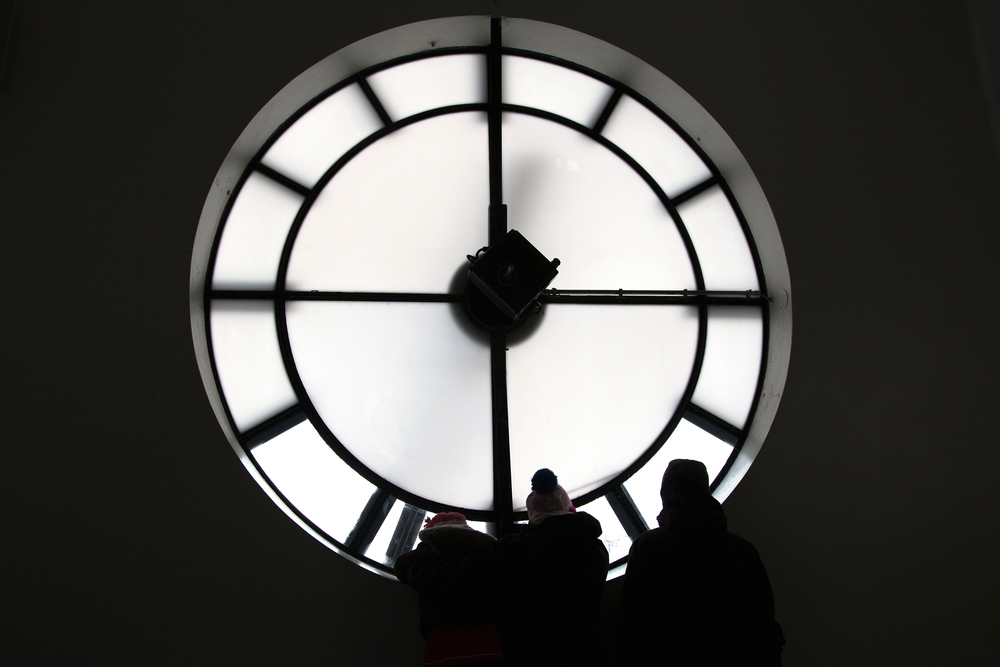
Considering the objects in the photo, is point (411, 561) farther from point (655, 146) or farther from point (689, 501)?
point (655, 146)

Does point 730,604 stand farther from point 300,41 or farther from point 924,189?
point 300,41

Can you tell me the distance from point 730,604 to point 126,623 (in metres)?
1.65

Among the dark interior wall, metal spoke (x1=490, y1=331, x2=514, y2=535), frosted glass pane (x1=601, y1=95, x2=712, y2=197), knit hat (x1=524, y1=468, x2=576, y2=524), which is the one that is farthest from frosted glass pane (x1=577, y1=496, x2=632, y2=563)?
frosted glass pane (x1=601, y1=95, x2=712, y2=197)

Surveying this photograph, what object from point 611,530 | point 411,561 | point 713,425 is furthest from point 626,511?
point 411,561

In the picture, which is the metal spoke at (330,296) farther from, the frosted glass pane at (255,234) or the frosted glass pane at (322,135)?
the frosted glass pane at (322,135)

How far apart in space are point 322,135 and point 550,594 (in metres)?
1.82

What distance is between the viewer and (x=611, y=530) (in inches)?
90.0

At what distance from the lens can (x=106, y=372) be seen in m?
1.78

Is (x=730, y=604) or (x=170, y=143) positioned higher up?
(x=170, y=143)

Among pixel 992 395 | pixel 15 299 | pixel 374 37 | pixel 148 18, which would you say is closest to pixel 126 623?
pixel 15 299

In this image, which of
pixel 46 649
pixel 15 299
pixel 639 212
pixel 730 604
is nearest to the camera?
pixel 730 604

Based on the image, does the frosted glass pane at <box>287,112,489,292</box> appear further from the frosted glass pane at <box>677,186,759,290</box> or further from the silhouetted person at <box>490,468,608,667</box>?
the silhouetted person at <box>490,468,608,667</box>

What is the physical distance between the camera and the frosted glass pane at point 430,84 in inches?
91.4

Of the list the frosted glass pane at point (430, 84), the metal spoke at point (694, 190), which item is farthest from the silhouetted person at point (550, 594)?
the frosted glass pane at point (430, 84)
